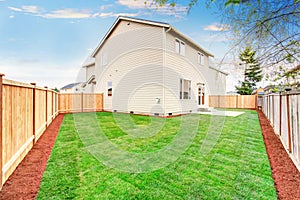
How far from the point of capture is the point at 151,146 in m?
4.96

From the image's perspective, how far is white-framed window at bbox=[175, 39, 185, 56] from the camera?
12.2 meters

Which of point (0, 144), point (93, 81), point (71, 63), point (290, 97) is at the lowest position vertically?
point (0, 144)

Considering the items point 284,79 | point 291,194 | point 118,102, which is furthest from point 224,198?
point 118,102

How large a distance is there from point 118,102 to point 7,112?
10928 millimetres

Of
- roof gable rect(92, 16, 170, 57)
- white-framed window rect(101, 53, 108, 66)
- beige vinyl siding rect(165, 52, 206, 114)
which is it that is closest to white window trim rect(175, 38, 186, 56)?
beige vinyl siding rect(165, 52, 206, 114)

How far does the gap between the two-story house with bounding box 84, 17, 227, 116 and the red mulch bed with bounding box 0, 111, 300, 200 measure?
7056 mm

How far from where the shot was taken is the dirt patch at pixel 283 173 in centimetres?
279

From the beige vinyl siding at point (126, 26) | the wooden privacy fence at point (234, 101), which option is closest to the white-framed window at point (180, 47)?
the beige vinyl siding at point (126, 26)

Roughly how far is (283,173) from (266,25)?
270cm

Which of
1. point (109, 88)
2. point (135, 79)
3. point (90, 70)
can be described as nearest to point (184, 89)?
point (135, 79)

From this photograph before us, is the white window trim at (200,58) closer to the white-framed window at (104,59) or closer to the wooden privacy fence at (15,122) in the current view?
the white-framed window at (104,59)

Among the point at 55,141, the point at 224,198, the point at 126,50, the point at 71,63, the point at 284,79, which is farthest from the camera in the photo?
the point at 71,63

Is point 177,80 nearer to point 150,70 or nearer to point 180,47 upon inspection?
point 150,70

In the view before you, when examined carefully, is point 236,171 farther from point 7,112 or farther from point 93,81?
point 93,81
